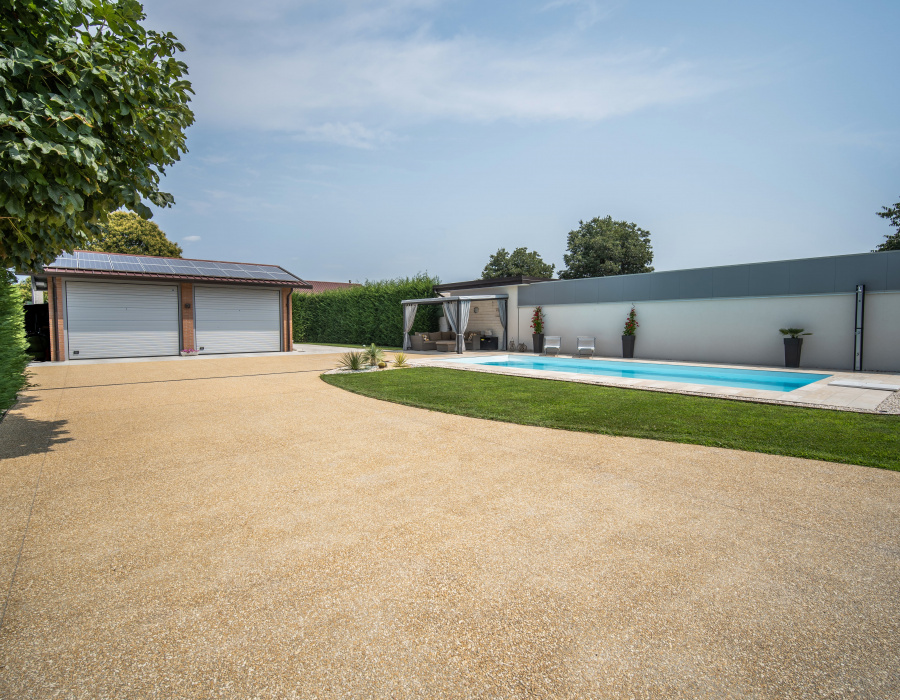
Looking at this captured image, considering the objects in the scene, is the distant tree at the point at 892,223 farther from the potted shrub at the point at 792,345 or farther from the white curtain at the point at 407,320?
the white curtain at the point at 407,320

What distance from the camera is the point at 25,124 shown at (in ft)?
9.69

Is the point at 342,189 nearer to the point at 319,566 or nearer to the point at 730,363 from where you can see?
the point at 730,363

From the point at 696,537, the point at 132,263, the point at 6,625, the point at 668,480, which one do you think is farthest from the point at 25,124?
the point at 132,263

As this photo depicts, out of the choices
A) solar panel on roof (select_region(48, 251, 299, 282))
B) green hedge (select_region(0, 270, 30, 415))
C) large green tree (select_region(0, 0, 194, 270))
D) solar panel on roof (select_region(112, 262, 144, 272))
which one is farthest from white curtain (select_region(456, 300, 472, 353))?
large green tree (select_region(0, 0, 194, 270))

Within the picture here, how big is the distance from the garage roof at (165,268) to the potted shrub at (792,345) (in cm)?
1699

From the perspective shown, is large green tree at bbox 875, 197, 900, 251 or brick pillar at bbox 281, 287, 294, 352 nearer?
brick pillar at bbox 281, 287, 294, 352

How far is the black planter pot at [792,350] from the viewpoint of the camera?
1196 cm

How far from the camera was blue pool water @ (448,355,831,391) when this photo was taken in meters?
9.88

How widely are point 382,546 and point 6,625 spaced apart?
5.68ft

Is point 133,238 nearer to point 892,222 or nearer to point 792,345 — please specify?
point 792,345

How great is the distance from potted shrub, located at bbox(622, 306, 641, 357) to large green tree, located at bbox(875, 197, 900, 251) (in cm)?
2219

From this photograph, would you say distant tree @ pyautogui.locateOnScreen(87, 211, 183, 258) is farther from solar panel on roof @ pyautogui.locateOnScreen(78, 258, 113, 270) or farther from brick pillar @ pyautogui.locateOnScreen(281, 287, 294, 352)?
brick pillar @ pyautogui.locateOnScreen(281, 287, 294, 352)

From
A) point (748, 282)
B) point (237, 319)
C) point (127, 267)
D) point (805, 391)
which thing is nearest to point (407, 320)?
point (237, 319)

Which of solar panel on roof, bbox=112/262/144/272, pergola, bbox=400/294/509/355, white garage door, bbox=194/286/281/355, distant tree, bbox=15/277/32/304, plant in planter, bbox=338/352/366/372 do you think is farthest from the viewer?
pergola, bbox=400/294/509/355
